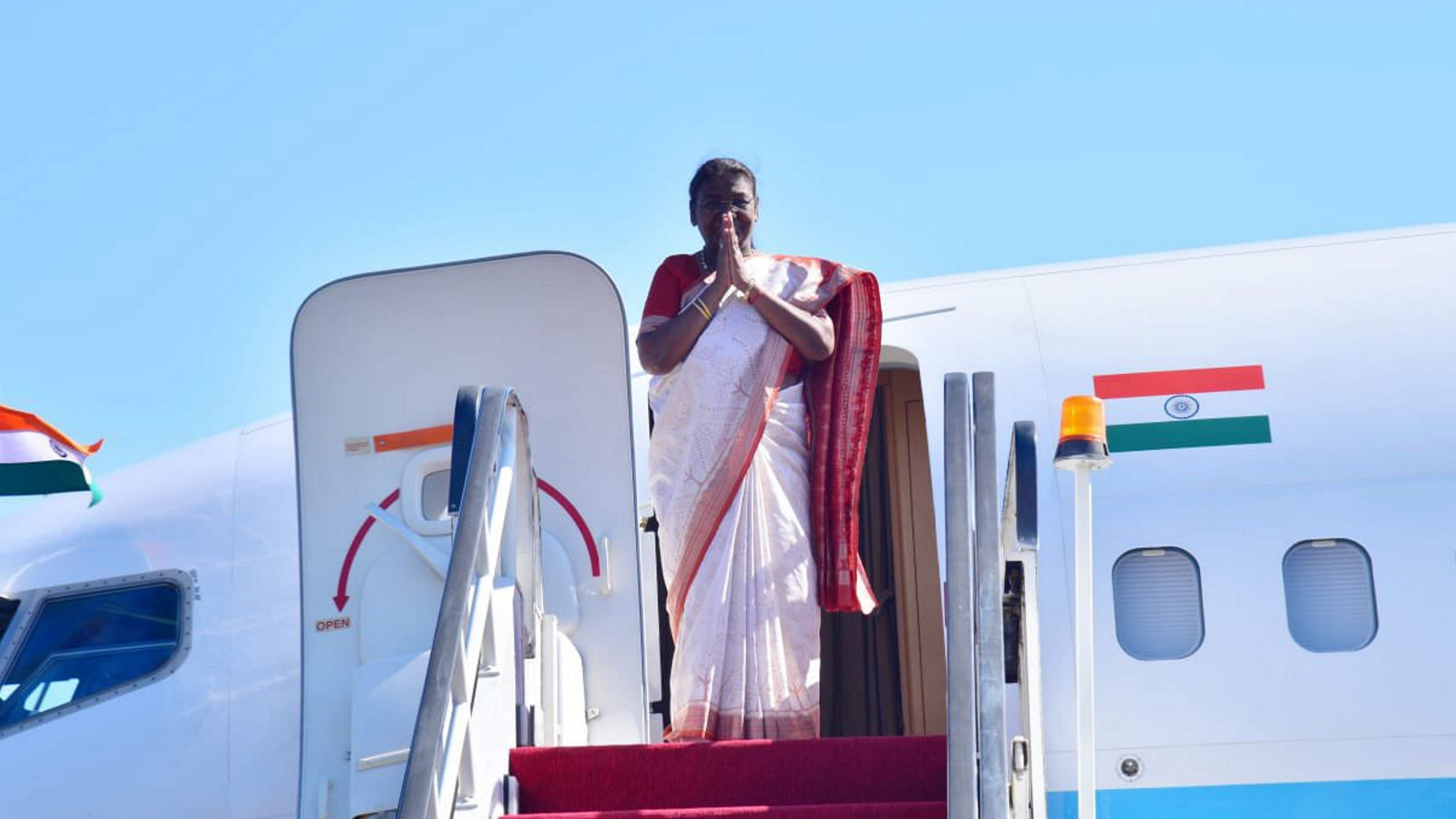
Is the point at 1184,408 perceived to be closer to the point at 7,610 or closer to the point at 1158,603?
the point at 1158,603

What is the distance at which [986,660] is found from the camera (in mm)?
3742

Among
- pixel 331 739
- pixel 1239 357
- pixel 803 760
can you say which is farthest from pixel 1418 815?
pixel 331 739

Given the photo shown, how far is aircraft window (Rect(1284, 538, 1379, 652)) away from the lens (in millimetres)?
5820

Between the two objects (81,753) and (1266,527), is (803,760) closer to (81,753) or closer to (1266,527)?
(1266,527)

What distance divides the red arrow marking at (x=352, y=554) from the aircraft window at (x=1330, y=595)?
9.90 feet

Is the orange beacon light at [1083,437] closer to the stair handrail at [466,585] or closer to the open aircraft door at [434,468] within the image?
the stair handrail at [466,585]

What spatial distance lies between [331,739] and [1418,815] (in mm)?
3421

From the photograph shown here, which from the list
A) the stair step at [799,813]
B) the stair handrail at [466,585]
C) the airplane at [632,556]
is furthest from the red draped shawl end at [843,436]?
the stair step at [799,813]

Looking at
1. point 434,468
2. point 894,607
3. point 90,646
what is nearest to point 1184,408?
point 894,607

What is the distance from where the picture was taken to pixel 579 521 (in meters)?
6.25

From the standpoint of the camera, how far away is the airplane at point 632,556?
5.64 meters

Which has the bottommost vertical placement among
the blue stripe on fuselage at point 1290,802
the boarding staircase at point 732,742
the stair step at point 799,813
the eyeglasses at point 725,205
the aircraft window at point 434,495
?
the blue stripe on fuselage at point 1290,802

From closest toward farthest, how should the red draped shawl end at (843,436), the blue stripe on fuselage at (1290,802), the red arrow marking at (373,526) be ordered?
the red draped shawl end at (843,436) → the blue stripe on fuselage at (1290,802) → the red arrow marking at (373,526)

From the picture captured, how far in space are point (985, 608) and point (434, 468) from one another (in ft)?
9.20
